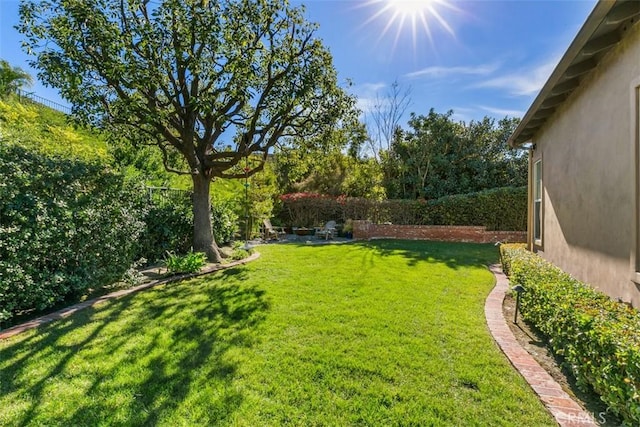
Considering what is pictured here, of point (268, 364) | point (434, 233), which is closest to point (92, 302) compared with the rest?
point (268, 364)

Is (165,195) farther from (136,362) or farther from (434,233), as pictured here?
(434,233)

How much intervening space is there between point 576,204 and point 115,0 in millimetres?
10512

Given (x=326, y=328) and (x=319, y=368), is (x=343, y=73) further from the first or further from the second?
(x=319, y=368)

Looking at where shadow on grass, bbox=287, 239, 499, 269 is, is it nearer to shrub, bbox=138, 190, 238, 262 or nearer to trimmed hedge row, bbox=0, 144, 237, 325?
shrub, bbox=138, 190, 238, 262

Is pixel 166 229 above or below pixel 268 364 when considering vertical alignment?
above

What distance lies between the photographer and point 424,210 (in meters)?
17.1

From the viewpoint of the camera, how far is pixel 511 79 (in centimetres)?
1335

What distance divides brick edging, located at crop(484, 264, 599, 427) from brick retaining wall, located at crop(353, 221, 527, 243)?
10.7m

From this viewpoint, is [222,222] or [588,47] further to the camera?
[222,222]

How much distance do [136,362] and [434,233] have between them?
14.6 meters

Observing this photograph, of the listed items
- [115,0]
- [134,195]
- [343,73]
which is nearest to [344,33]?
[343,73]

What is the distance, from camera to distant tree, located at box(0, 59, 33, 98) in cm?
1616

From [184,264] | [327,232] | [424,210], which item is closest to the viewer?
[184,264]

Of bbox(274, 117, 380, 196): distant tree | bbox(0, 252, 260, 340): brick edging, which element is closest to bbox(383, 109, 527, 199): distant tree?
bbox(274, 117, 380, 196): distant tree
